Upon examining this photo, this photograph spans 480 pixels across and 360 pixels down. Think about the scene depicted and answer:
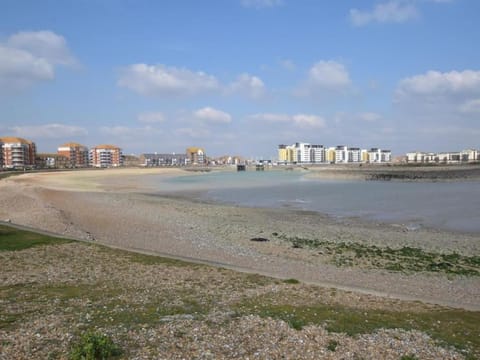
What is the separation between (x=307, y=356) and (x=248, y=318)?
1.57 meters

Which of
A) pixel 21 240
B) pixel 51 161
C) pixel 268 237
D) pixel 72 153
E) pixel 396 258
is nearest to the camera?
pixel 21 240

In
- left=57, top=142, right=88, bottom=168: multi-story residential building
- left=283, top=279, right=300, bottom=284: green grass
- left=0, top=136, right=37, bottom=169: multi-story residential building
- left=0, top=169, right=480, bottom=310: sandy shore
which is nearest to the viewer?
left=283, top=279, right=300, bottom=284: green grass

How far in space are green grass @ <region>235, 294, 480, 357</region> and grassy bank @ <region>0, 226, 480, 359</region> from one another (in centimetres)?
2

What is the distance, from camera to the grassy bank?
210 inches

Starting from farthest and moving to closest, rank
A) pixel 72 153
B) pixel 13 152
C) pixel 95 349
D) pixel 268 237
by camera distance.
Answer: pixel 72 153
pixel 13 152
pixel 268 237
pixel 95 349

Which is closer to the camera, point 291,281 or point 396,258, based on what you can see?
point 291,281

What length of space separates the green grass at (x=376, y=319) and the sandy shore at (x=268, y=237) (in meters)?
1.26

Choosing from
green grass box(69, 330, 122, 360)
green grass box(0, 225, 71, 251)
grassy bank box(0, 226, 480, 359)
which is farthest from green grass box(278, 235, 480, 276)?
green grass box(0, 225, 71, 251)

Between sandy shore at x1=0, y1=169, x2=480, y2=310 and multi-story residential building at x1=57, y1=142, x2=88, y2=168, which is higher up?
multi-story residential building at x1=57, y1=142, x2=88, y2=168

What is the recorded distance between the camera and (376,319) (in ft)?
21.6

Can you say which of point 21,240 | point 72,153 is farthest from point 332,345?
point 72,153

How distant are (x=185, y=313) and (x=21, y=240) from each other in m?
9.78

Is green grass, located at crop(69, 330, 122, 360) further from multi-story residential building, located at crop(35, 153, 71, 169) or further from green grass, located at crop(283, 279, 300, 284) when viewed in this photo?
multi-story residential building, located at crop(35, 153, 71, 169)

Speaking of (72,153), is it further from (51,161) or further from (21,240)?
(21,240)
